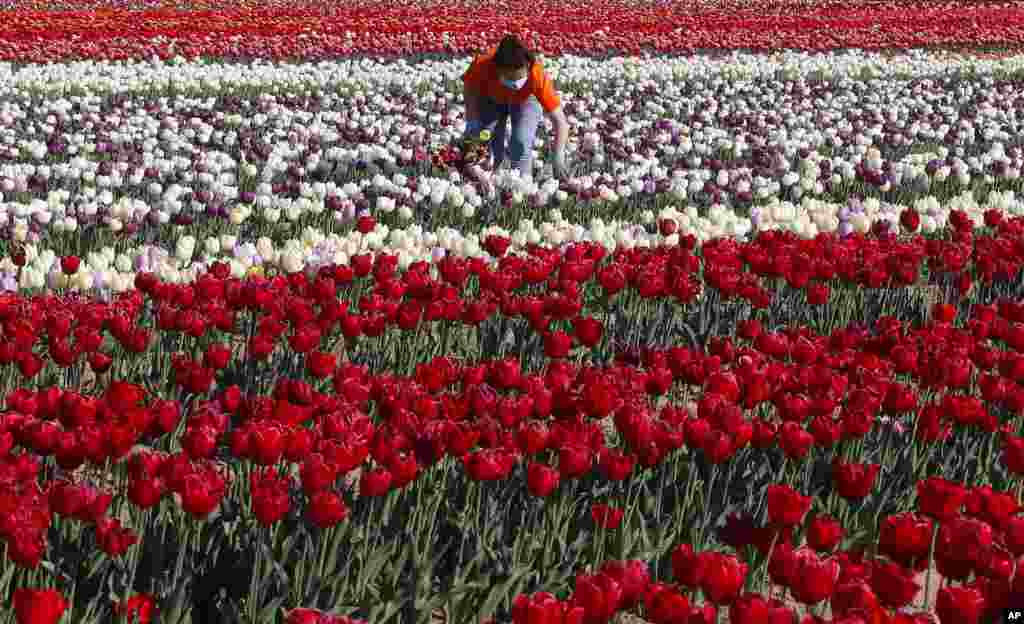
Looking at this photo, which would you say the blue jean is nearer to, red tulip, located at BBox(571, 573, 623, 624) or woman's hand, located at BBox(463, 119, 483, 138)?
woman's hand, located at BBox(463, 119, 483, 138)

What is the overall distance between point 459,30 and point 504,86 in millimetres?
13167

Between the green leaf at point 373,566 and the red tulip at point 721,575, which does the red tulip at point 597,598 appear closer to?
the red tulip at point 721,575

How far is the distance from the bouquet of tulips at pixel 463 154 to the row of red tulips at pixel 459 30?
9.57 m

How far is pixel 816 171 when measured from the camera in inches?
427

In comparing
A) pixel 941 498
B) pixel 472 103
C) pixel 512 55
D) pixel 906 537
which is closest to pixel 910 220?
pixel 512 55

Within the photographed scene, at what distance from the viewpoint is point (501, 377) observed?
4.27 m

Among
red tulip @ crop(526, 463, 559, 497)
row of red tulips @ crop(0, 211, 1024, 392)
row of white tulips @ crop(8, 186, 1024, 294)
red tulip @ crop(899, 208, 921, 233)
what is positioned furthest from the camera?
red tulip @ crop(899, 208, 921, 233)

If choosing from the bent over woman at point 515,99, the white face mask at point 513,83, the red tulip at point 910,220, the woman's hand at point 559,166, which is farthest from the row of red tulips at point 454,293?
the white face mask at point 513,83

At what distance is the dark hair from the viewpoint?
9.73 m

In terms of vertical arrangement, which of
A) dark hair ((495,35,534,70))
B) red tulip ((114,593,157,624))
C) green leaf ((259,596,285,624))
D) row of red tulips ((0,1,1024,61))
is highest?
dark hair ((495,35,534,70))

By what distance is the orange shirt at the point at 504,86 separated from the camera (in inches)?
389

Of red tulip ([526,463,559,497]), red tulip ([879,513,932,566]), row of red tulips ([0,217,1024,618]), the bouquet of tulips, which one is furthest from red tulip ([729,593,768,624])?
the bouquet of tulips

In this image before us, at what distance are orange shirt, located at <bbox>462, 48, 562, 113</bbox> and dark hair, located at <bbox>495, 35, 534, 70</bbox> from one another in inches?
5.8

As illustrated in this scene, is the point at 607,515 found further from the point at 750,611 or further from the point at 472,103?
the point at 472,103
